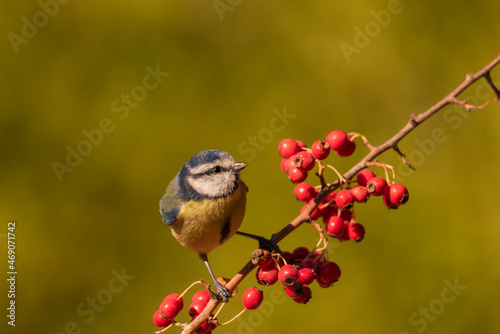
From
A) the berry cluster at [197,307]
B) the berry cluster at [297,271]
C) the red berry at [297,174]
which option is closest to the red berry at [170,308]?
the berry cluster at [197,307]

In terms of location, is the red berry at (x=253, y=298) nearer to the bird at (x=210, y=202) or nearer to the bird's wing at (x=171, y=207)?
the bird at (x=210, y=202)

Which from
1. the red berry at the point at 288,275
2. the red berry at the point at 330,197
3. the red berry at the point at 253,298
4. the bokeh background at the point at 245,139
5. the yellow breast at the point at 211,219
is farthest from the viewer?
the bokeh background at the point at 245,139

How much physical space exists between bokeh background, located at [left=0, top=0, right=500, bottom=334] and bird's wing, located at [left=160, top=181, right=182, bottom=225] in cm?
68

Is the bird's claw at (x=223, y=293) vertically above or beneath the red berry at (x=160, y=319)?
beneath

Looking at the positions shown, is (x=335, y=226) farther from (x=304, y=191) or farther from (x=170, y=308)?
(x=170, y=308)

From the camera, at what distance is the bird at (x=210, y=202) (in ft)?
5.85

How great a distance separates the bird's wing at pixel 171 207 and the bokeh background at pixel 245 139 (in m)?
0.68

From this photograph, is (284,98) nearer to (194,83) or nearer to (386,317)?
(194,83)

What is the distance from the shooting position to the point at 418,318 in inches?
95.5

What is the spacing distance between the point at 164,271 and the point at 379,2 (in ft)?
5.75

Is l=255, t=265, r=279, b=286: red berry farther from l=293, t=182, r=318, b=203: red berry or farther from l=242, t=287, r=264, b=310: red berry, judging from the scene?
l=293, t=182, r=318, b=203: red berry

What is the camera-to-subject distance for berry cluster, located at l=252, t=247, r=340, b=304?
1.30m

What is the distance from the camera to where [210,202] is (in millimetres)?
1793

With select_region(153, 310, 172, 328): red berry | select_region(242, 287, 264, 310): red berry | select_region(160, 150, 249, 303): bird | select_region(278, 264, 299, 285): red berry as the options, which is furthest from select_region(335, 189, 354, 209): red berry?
select_region(153, 310, 172, 328): red berry
